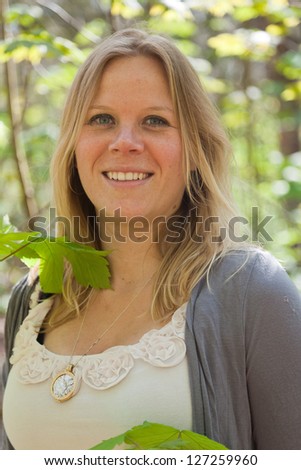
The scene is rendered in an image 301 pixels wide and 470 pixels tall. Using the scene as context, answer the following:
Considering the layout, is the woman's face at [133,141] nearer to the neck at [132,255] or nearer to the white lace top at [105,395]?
the neck at [132,255]

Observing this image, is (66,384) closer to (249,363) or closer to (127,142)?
(249,363)

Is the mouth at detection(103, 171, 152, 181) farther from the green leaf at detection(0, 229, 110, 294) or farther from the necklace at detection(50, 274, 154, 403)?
the necklace at detection(50, 274, 154, 403)

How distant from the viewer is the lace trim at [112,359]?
175cm

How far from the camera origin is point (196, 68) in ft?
10.4

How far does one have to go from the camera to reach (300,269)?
15.7ft

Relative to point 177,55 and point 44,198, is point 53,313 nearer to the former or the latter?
point 177,55

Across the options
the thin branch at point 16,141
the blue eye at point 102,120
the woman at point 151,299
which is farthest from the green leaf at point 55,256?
the thin branch at point 16,141

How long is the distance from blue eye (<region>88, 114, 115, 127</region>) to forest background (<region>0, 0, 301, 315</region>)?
0.38 m

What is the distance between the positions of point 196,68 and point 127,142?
1383 mm

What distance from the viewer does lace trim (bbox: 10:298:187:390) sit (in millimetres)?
1755

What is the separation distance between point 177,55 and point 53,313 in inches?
33.3

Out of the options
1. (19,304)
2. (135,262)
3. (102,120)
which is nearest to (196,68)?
(102,120)

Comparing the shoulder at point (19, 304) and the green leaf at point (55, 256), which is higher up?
the green leaf at point (55, 256)

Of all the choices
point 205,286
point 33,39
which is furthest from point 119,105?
point 33,39
